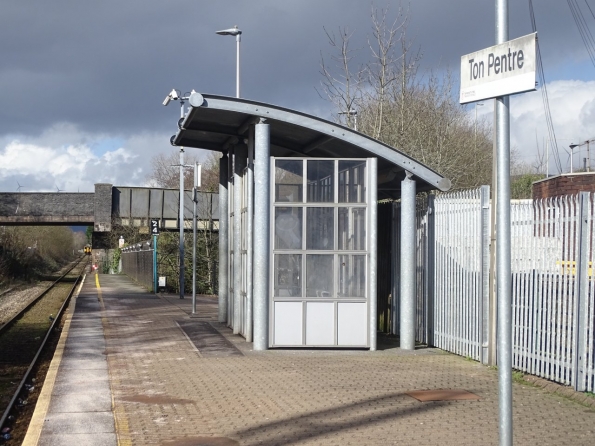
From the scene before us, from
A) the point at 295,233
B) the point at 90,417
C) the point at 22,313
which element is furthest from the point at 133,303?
the point at 90,417

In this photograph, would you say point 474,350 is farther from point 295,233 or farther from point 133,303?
point 133,303

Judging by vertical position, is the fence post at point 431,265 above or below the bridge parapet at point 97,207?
below

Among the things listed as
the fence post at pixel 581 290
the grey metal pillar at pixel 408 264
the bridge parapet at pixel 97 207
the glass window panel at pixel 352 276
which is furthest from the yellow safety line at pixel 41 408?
the bridge parapet at pixel 97 207

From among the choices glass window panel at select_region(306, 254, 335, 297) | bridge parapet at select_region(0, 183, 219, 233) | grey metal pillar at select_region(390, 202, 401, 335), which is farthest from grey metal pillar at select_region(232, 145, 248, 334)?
bridge parapet at select_region(0, 183, 219, 233)

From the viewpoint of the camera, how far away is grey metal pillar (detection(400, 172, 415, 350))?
557 inches

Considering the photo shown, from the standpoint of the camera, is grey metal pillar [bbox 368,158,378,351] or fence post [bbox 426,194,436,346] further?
fence post [bbox 426,194,436,346]

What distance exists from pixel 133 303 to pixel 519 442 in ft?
74.1

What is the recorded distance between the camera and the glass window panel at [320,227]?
45.7 ft

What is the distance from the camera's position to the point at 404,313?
14.2m

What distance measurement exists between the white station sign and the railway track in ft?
20.0

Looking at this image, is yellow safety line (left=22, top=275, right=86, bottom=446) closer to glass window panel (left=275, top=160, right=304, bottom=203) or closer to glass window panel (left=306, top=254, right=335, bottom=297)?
glass window panel (left=306, top=254, right=335, bottom=297)

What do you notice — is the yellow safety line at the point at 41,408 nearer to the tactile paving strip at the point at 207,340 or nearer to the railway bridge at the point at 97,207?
the tactile paving strip at the point at 207,340

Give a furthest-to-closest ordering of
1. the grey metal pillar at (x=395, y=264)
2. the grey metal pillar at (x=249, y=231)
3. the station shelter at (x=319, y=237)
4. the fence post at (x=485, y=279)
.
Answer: the grey metal pillar at (x=395, y=264) < the grey metal pillar at (x=249, y=231) < the station shelter at (x=319, y=237) < the fence post at (x=485, y=279)

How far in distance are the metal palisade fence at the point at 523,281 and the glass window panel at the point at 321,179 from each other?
6.32ft
